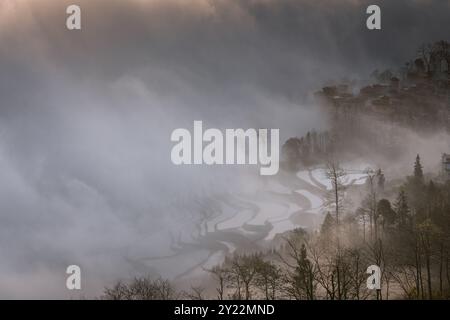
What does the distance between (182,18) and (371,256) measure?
763 cm

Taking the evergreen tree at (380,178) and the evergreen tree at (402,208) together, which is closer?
the evergreen tree at (380,178)

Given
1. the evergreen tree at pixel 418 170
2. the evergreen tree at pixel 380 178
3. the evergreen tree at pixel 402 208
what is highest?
the evergreen tree at pixel 418 170

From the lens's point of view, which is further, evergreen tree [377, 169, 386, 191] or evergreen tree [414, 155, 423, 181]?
evergreen tree [414, 155, 423, 181]

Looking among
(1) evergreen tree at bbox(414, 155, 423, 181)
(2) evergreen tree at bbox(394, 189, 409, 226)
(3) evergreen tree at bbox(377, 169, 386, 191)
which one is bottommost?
(2) evergreen tree at bbox(394, 189, 409, 226)

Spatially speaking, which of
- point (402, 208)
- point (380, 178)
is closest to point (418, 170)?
point (402, 208)

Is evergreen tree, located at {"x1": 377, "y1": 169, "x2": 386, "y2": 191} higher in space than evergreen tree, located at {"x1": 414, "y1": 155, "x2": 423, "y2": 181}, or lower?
lower

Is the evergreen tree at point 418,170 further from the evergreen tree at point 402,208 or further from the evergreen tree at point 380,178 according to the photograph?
the evergreen tree at point 380,178

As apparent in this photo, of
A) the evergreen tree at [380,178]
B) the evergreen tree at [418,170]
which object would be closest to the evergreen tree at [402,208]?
the evergreen tree at [418,170]

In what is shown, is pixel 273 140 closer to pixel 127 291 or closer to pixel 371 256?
pixel 371 256

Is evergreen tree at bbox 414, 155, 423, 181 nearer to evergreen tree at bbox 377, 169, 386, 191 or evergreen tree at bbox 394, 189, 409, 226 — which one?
evergreen tree at bbox 394, 189, 409, 226

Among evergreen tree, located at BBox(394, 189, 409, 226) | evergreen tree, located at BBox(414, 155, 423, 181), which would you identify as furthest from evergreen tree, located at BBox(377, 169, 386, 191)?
evergreen tree, located at BBox(414, 155, 423, 181)

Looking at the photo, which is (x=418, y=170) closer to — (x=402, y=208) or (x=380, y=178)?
(x=402, y=208)

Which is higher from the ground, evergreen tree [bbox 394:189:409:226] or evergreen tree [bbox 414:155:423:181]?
evergreen tree [bbox 414:155:423:181]
